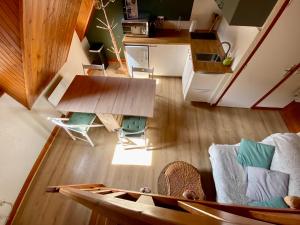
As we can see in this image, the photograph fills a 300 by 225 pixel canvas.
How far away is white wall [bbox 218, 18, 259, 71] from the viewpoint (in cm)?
197

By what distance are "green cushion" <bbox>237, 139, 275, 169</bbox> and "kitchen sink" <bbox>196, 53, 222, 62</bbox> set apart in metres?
1.39

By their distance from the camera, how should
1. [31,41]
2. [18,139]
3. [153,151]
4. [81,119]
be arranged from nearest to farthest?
[31,41], [18,139], [81,119], [153,151]

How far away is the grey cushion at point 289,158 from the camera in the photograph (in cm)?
159

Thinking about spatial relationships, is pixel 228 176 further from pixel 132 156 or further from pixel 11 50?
pixel 11 50

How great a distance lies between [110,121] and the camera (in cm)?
240

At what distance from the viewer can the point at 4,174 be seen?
1.97 m

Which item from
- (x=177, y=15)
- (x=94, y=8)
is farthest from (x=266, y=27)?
(x=94, y=8)

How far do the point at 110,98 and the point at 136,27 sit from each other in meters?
1.47

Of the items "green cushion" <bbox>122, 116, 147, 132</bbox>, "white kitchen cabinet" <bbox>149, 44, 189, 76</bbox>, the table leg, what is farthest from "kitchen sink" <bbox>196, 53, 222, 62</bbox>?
the table leg

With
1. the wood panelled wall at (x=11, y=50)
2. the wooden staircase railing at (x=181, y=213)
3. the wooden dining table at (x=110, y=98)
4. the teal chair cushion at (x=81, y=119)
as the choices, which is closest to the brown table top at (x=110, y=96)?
the wooden dining table at (x=110, y=98)

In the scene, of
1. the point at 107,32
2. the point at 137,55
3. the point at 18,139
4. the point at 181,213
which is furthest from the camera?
the point at 107,32

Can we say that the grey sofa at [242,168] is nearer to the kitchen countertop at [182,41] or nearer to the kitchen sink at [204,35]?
the kitchen countertop at [182,41]

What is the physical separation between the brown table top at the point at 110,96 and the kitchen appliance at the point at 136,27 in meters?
1.05

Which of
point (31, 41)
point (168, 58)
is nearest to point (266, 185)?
point (168, 58)
